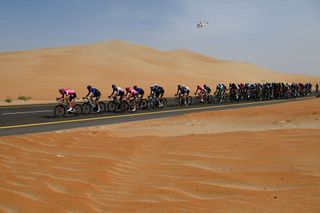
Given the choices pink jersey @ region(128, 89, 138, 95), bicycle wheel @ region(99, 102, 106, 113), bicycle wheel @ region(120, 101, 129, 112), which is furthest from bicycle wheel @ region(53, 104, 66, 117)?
pink jersey @ region(128, 89, 138, 95)

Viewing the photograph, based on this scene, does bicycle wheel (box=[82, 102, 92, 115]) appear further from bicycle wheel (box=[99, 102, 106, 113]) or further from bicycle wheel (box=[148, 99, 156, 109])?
bicycle wheel (box=[148, 99, 156, 109])

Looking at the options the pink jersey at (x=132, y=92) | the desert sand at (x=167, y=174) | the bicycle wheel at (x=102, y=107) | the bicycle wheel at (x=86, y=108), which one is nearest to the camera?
the desert sand at (x=167, y=174)

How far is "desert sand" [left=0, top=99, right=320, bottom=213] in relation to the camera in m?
5.02

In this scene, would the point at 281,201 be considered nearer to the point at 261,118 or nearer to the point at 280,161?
the point at 280,161

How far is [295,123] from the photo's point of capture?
12133 mm

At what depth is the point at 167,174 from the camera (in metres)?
6.57

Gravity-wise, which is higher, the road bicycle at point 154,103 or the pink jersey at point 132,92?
the pink jersey at point 132,92

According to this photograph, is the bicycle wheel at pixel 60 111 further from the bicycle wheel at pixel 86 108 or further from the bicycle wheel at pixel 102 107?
the bicycle wheel at pixel 102 107

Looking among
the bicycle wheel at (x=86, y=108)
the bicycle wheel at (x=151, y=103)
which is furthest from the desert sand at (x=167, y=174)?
the bicycle wheel at (x=151, y=103)

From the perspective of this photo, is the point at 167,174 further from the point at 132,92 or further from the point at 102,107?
the point at 102,107

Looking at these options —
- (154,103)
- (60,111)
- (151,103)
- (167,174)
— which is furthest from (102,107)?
(167,174)

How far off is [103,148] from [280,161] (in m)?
3.82

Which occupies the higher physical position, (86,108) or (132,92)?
(132,92)

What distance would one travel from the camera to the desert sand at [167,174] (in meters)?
5.02
